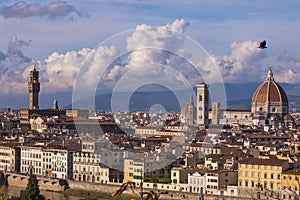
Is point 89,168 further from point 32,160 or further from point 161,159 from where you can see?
point 32,160

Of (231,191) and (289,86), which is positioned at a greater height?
(289,86)

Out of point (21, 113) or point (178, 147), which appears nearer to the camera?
point (178, 147)

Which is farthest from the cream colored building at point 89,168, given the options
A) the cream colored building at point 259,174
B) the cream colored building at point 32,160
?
the cream colored building at point 259,174

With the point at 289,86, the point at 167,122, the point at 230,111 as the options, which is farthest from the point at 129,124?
the point at 289,86

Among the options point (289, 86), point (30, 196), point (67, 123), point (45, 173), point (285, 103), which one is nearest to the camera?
point (30, 196)

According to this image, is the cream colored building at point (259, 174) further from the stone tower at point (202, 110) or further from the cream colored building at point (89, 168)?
the stone tower at point (202, 110)

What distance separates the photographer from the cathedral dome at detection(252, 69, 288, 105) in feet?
121

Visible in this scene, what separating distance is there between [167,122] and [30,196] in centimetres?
1963

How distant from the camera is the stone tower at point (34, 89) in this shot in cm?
3584

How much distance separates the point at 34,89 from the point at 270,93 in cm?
1182

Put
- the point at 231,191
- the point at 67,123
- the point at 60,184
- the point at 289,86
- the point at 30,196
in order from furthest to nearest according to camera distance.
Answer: the point at 289,86, the point at 67,123, the point at 60,184, the point at 231,191, the point at 30,196

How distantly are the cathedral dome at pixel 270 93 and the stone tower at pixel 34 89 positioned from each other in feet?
36.2

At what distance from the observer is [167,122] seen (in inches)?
1235

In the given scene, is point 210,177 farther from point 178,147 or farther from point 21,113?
point 21,113
